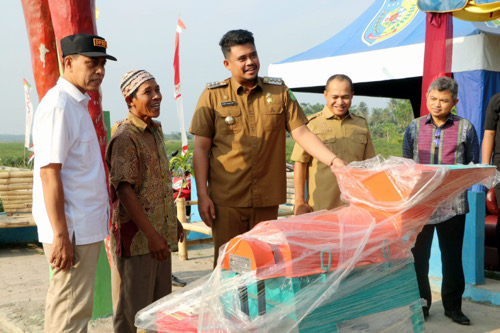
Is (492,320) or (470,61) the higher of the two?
(470,61)

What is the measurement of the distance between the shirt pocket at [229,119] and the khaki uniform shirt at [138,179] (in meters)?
0.40

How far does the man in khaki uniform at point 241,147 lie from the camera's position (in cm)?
292

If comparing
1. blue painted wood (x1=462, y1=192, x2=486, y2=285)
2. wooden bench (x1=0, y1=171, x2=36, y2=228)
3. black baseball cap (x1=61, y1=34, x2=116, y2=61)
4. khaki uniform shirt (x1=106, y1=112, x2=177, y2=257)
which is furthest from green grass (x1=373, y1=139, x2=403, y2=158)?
black baseball cap (x1=61, y1=34, x2=116, y2=61)

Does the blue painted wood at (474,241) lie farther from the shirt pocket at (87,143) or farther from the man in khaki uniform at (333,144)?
the shirt pocket at (87,143)

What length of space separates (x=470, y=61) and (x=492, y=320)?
12.0ft

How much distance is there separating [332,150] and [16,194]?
17.7ft

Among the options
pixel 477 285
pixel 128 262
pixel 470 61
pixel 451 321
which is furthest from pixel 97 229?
pixel 470 61

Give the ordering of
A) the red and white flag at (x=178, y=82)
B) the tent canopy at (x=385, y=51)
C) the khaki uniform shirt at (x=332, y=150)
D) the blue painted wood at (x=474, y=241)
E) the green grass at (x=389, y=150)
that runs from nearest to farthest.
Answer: the khaki uniform shirt at (x=332, y=150) < the blue painted wood at (x=474, y=241) < the tent canopy at (x=385, y=51) < the red and white flag at (x=178, y=82) < the green grass at (x=389, y=150)

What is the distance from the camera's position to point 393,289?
2.22 m

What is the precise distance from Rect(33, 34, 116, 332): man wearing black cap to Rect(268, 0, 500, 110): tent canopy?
5109mm

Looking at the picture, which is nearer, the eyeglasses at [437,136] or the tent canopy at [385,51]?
the eyeglasses at [437,136]

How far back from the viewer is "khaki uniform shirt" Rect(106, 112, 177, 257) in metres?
2.49

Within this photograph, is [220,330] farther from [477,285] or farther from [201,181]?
[477,285]

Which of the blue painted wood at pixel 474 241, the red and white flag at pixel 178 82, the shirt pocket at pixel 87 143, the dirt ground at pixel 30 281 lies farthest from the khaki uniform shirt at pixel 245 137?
the red and white flag at pixel 178 82
